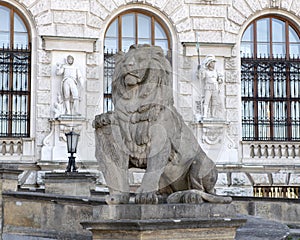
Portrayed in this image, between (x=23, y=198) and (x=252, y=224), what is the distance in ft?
16.9

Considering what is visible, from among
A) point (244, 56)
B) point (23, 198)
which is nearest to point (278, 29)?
point (244, 56)

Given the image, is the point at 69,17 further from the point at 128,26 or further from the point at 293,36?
the point at 293,36

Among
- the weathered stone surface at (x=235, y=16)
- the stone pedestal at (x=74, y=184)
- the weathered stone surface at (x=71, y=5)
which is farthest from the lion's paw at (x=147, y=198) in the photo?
the weathered stone surface at (x=235, y=16)

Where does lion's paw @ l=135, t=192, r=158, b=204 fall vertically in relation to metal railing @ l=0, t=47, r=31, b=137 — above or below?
below

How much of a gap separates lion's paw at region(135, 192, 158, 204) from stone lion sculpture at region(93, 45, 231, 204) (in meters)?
0.13

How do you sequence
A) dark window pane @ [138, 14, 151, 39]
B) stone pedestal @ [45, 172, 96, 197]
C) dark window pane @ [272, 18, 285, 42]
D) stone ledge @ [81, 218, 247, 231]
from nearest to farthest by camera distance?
stone ledge @ [81, 218, 247, 231] < stone pedestal @ [45, 172, 96, 197] < dark window pane @ [138, 14, 151, 39] < dark window pane @ [272, 18, 285, 42]

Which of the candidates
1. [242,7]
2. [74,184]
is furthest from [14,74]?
[242,7]

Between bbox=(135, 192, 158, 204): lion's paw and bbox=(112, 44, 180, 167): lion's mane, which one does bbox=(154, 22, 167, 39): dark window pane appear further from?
bbox=(135, 192, 158, 204): lion's paw

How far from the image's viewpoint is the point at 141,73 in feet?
20.2

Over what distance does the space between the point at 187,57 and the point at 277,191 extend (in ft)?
15.7

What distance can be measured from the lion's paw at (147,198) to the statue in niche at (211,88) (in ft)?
42.1

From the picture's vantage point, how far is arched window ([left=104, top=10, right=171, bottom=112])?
1995 cm

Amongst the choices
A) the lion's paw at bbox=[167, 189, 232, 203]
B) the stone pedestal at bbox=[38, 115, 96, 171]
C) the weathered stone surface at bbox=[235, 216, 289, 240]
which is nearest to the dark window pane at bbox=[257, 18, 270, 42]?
the stone pedestal at bbox=[38, 115, 96, 171]

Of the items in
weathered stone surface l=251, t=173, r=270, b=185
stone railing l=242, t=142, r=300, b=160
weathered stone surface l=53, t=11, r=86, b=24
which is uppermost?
weathered stone surface l=53, t=11, r=86, b=24
